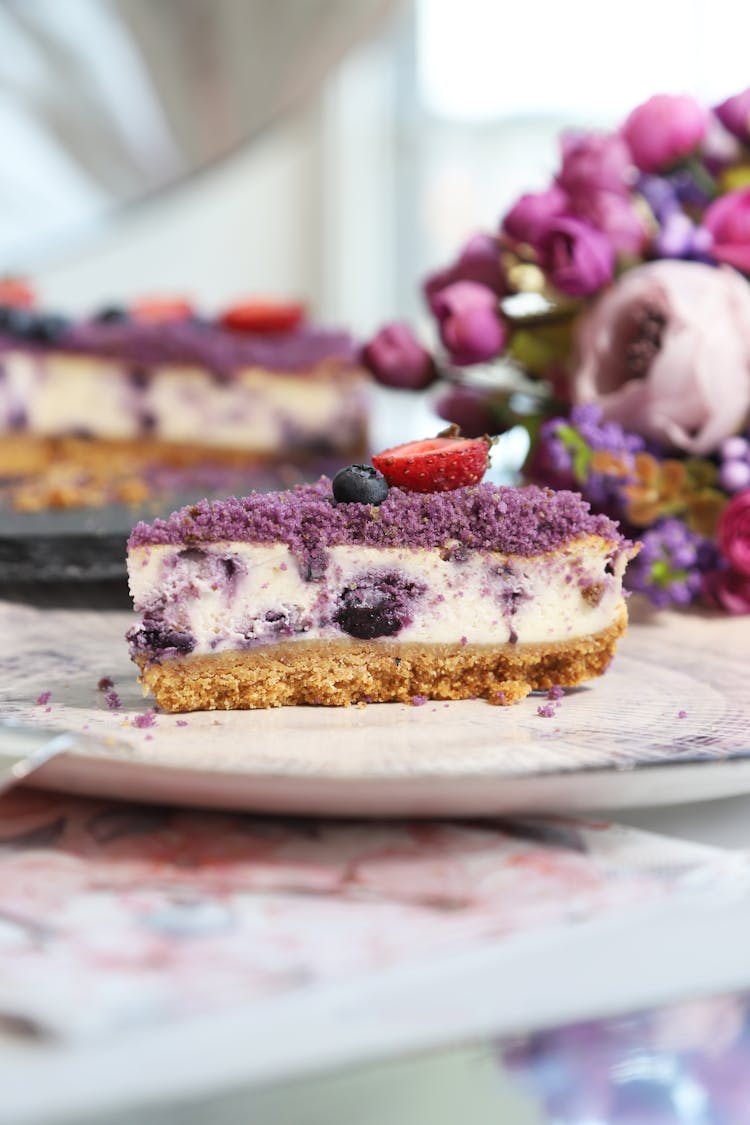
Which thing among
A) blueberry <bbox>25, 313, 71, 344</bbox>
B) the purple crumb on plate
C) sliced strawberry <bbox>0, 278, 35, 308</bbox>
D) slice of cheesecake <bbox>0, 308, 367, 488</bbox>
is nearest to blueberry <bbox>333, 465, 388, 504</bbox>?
the purple crumb on plate

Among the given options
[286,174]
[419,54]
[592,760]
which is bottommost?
[592,760]

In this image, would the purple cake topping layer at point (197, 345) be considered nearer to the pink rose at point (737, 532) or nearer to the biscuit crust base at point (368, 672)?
the pink rose at point (737, 532)

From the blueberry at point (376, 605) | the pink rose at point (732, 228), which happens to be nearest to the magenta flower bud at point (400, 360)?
the pink rose at point (732, 228)

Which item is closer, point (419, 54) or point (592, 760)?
point (592, 760)

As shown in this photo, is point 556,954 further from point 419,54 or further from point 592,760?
point 419,54

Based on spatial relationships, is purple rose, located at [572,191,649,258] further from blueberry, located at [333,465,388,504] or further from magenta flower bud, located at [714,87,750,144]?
blueberry, located at [333,465,388,504]

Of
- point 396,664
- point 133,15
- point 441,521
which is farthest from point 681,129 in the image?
point 133,15

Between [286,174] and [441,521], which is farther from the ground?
[286,174]
